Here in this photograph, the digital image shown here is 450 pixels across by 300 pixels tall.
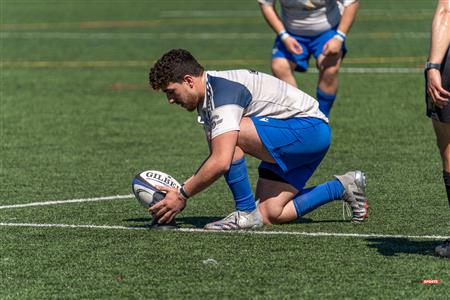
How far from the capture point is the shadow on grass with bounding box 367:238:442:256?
306 inches

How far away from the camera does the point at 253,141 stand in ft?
28.1

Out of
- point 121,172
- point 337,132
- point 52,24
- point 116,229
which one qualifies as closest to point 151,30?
point 52,24

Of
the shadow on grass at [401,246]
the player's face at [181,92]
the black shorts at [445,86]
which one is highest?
the black shorts at [445,86]

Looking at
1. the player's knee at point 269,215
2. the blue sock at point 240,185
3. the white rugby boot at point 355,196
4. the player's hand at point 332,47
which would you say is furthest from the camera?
the player's hand at point 332,47

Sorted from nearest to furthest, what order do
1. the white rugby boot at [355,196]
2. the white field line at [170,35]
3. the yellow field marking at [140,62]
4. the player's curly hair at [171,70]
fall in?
the player's curly hair at [171,70] < the white rugby boot at [355,196] < the yellow field marking at [140,62] < the white field line at [170,35]

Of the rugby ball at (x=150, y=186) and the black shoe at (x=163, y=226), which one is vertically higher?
the rugby ball at (x=150, y=186)

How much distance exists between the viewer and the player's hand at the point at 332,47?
1242cm

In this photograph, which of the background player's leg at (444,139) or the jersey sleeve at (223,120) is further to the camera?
the jersey sleeve at (223,120)

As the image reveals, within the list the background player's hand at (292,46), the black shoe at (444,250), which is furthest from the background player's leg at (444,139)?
the background player's hand at (292,46)

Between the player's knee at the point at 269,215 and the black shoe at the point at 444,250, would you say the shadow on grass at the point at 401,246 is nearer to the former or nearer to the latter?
the black shoe at the point at 444,250

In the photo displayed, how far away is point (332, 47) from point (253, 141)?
13.4 feet

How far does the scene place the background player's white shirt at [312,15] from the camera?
1268 cm

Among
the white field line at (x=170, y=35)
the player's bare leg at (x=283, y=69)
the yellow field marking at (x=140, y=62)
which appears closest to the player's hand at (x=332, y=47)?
the player's bare leg at (x=283, y=69)

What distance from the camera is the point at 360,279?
7070 millimetres
